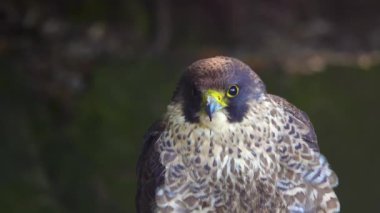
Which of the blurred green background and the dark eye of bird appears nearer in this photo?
the dark eye of bird

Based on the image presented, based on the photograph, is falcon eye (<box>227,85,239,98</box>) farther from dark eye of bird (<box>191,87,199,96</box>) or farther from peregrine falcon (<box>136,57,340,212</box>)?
dark eye of bird (<box>191,87,199,96</box>)

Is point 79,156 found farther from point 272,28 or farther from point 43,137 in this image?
point 272,28

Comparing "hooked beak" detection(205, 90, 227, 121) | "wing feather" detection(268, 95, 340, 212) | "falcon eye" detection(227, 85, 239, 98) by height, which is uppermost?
"falcon eye" detection(227, 85, 239, 98)

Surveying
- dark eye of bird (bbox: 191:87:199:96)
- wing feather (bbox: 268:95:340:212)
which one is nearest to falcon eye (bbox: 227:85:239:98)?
dark eye of bird (bbox: 191:87:199:96)

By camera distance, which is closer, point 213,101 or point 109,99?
point 213,101

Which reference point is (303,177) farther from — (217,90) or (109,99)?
(109,99)

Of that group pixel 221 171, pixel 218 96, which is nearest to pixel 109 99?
pixel 221 171
